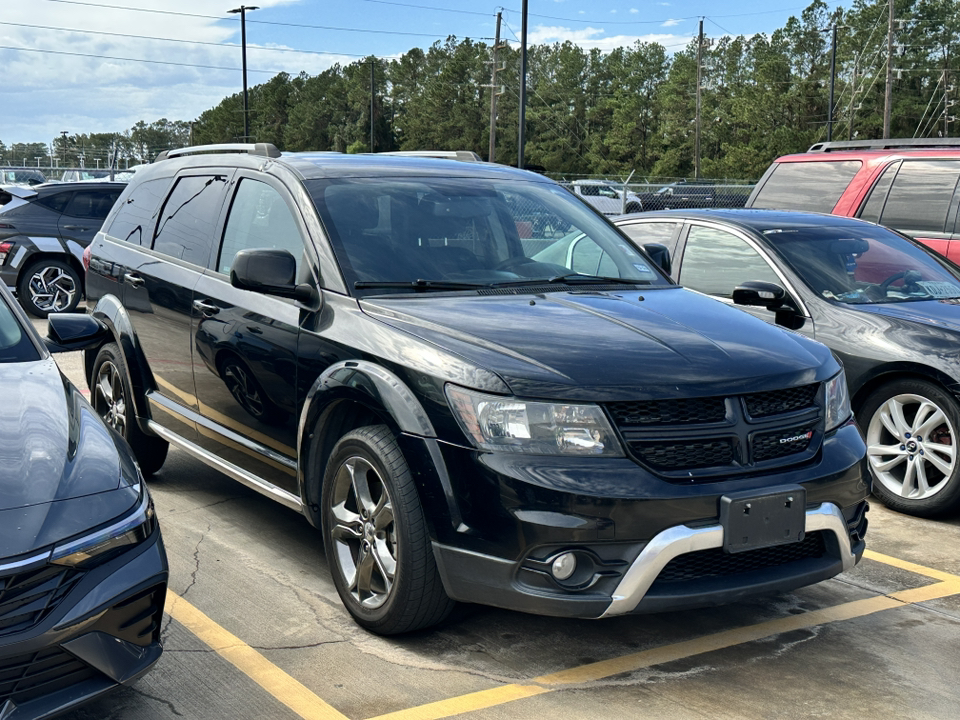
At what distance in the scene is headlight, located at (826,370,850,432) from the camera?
4.15 metres

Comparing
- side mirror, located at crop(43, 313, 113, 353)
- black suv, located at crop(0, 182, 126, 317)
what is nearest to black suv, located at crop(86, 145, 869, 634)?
side mirror, located at crop(43, 313, 113, 353)

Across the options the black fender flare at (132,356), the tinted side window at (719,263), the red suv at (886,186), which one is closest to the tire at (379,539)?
the black fender flare at (132,356)

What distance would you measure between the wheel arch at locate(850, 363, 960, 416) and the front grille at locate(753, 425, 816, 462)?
2105 millimetres

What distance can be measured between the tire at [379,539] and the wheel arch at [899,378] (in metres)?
3.15

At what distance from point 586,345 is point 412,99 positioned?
131 metres

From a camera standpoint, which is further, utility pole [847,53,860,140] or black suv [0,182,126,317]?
utility pole [847,53,860,140]

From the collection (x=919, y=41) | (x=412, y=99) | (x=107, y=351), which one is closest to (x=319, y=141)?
(x=412, y=99)

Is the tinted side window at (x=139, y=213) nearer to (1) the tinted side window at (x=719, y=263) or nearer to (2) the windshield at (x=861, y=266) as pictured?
(1) the tinted side window at (x=719, y=263)

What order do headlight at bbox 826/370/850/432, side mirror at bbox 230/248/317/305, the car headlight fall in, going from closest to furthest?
1. the car headlight
2. headlight at bbox 826/370/850/432
3. side mirror at bbox 230/248/317/305

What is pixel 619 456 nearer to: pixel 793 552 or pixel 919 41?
pixel 793 552

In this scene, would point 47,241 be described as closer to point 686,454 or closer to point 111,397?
point 111,397

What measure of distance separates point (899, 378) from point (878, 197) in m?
3.23

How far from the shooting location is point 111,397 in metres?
6.38

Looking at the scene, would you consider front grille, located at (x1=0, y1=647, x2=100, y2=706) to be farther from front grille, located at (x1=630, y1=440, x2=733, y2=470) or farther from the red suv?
the red suv
